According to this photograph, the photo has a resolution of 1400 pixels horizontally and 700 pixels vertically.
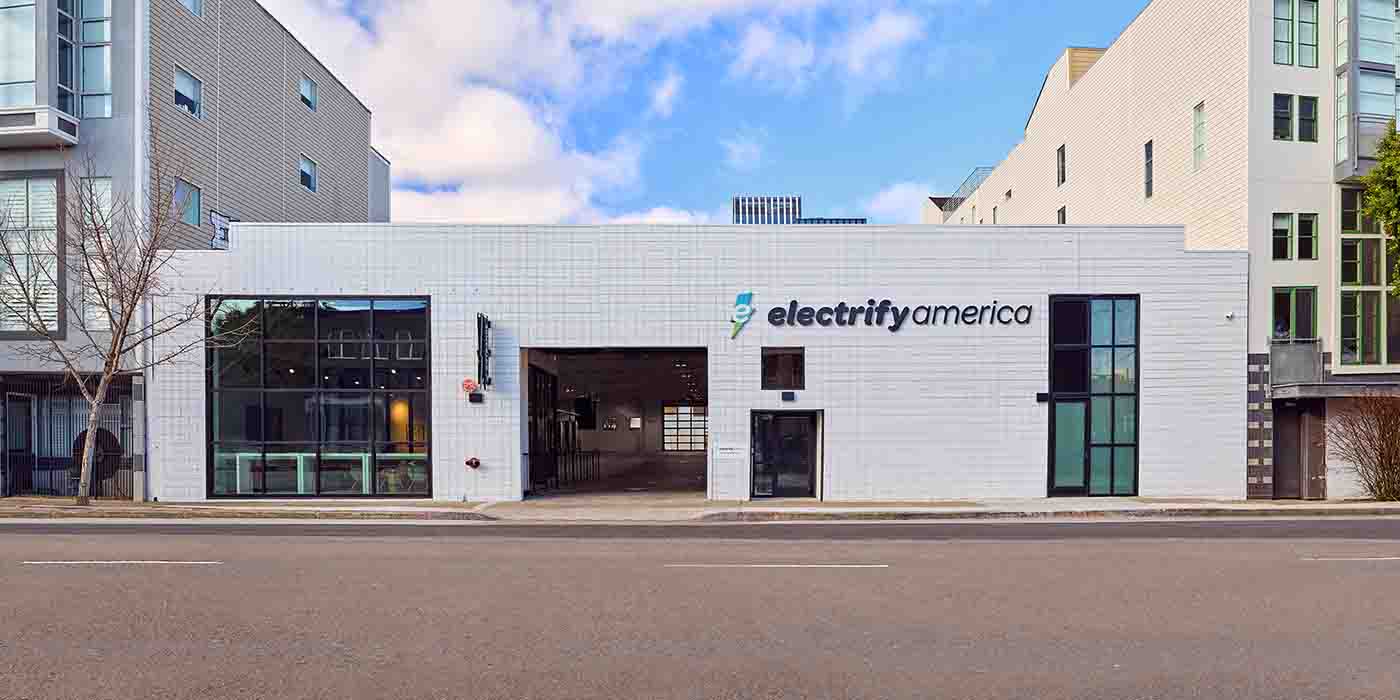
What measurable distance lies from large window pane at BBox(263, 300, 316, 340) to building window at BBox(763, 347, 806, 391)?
10477 mm

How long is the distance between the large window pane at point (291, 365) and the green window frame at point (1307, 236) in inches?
924

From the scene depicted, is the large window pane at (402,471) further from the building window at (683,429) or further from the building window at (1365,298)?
the building window at (683,429)

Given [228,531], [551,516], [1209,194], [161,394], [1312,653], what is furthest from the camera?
[1209,194]

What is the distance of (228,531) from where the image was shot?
651 inches

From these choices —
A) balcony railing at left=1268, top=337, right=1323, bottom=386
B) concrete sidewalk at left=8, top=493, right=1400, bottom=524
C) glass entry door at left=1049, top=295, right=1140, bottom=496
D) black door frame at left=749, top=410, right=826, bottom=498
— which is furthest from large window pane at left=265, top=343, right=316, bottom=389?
balcony railing at left=1268, top=337, right=1323, bottom=386

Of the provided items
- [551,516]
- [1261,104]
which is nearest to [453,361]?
[551,516]

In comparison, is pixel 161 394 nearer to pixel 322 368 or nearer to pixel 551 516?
pixel 322 368

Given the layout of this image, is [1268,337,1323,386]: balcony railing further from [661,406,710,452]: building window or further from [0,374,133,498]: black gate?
[661,406,710,452]: building window

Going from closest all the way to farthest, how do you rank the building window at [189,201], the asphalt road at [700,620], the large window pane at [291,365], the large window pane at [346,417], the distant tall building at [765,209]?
the asphalt road at [700,620], the large window pane at [291,365], the large window pane at [346,417], the building window at [189,201], the distant tall building at [765,209]

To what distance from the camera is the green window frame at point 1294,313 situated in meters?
22.8

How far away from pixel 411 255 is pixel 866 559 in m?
13.9

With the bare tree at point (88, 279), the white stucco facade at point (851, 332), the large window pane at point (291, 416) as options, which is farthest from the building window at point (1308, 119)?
the bare tree at point (88, 279)

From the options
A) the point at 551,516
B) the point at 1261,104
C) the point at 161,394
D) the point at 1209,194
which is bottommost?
the point at 551,516

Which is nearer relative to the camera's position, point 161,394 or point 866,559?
point 866,559
